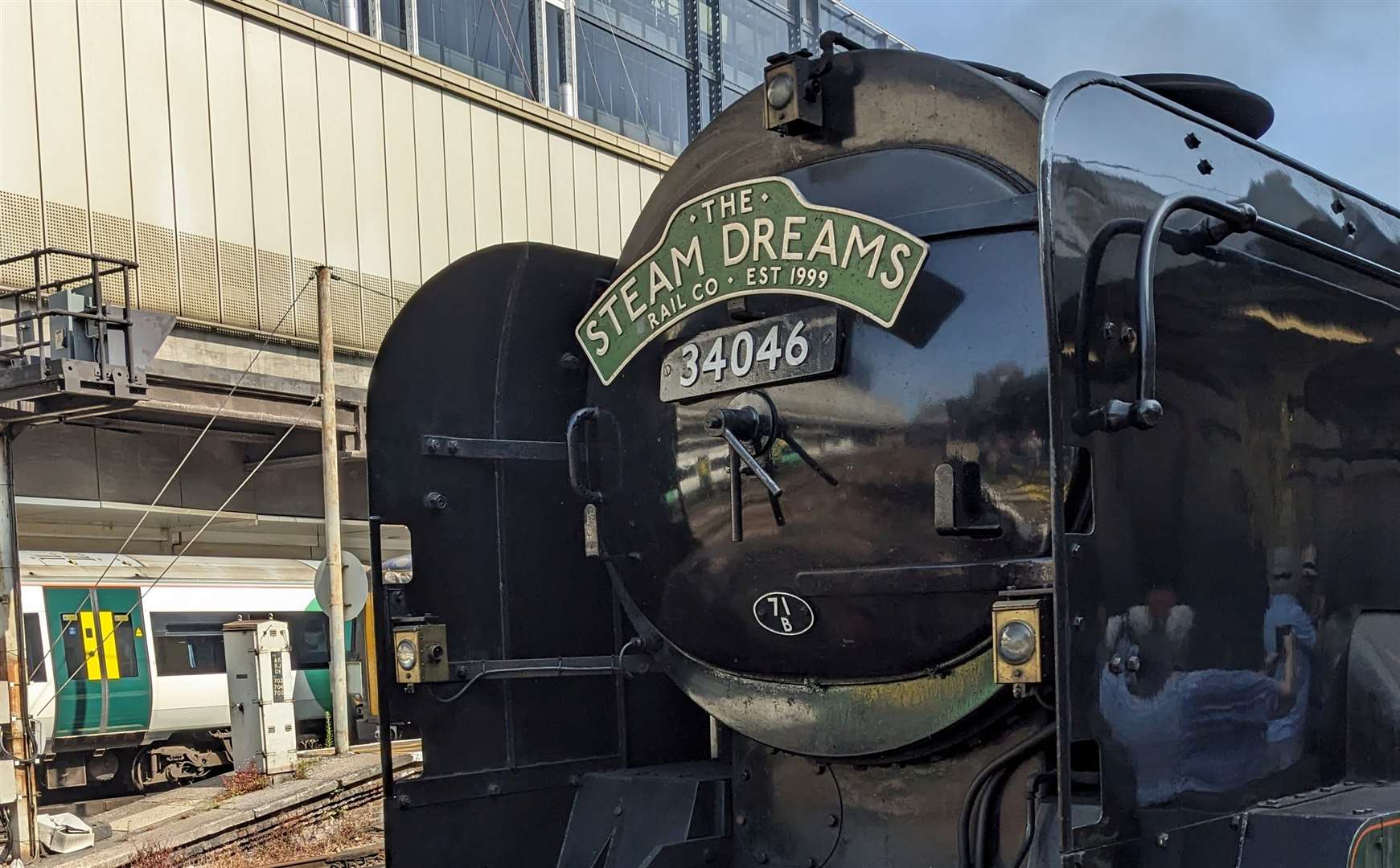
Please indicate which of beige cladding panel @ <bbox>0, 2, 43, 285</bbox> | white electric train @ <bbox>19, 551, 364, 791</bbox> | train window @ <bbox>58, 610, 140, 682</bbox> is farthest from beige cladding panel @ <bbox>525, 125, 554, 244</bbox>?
train window @ <bbox>58, 610, 140, 682</bbox>

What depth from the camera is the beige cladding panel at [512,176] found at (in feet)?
59.6

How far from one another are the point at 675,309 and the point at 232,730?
11180 millimetres

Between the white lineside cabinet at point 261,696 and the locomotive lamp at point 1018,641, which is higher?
the locomotive lamp at point 1018,641

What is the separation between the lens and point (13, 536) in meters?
10.4

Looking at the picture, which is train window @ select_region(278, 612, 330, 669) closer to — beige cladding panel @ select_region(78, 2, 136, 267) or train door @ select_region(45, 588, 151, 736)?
train door @ select_region(45, 588, 151, 736)

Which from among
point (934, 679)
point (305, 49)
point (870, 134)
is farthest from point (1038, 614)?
point (305, 49)

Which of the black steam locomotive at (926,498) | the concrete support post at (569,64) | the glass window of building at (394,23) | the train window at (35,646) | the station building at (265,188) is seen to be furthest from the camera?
the concrete support post at (569,64)

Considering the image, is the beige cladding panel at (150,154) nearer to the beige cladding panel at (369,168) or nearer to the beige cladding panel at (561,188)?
the beige cladding panel at (369,168)

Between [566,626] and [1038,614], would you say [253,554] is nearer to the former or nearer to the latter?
[566,626]

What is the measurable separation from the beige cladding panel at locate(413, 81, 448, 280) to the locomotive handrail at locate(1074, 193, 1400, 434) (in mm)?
14800

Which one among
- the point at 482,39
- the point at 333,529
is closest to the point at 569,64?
the point at 482,39

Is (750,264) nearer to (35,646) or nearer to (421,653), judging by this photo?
(421,653)

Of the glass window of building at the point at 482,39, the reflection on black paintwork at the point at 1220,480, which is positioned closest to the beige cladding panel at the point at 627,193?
the glass window of building at the point at 482,39

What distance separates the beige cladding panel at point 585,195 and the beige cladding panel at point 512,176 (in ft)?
3.37
